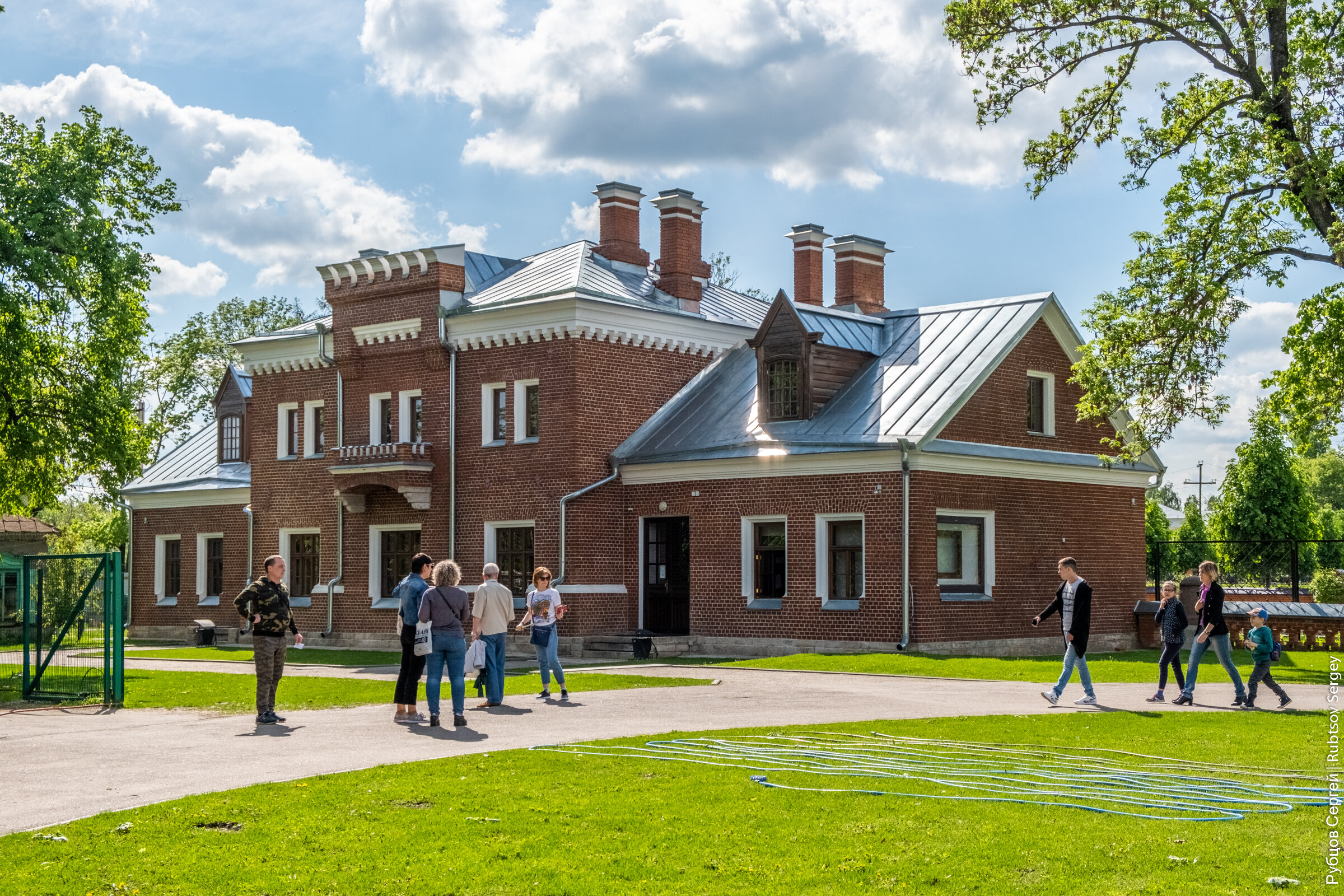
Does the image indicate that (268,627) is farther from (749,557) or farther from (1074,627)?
(749,557)

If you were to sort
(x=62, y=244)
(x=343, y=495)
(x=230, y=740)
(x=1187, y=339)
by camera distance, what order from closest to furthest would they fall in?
(x=230, y=740) < (x=1187, y=339) < (x=62, y=244) < (x=343, y=495)

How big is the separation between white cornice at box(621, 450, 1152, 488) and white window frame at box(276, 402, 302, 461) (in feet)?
34.5

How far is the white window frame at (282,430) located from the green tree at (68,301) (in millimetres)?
5666

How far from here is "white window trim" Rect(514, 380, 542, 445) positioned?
30.2 metres

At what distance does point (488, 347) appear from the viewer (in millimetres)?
30594

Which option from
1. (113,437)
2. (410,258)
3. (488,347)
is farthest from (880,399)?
(113,437)

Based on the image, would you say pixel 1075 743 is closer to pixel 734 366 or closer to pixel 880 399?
pixel 880 399

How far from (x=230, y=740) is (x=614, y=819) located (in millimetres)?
5887

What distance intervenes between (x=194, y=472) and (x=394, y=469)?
12.7m

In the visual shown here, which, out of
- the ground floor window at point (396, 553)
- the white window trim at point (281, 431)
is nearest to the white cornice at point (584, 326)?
the ground floor window at point (396, 553)

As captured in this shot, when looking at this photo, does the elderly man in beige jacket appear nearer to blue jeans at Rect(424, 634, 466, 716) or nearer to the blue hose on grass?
blue jeans at Rect(424, 634, 466, 716)

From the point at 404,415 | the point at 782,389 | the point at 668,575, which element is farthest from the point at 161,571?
the point at 782,389

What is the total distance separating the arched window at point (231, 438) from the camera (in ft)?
135

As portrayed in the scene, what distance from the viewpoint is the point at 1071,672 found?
16.1 m
